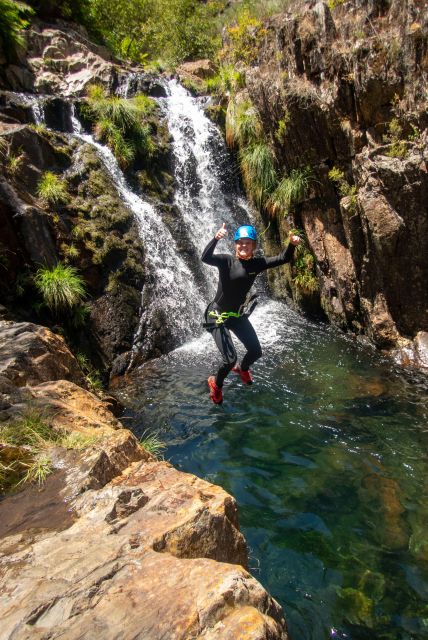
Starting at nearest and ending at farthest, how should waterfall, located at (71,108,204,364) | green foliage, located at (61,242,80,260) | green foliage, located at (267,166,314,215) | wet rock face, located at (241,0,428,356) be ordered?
wet rock face, located at (241,0,428,356) < green foliage, located at (61,242,80,260) < green foliage, located at (267,166,314,215) < waterfall, located at (71,108,204,364)

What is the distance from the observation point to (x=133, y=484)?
8.45ft

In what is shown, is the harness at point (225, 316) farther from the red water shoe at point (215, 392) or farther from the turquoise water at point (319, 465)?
the turquoise water at point (319, 465)

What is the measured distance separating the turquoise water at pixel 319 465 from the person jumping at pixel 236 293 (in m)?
0.96

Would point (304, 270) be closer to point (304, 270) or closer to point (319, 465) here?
point (304, 270)

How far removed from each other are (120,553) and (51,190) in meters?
7.51

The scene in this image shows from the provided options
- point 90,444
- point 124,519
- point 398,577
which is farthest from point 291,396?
point 124,519

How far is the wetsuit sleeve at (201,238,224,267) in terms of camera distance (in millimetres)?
4570

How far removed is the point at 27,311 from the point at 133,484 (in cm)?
496

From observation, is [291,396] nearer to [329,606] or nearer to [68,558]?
[329,606]

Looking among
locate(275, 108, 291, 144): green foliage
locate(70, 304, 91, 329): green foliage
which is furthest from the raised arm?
locate(275, 108, 291, 144): green foliage

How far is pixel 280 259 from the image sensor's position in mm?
4820

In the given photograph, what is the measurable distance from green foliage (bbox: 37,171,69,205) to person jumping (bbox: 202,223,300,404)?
15.2 feet

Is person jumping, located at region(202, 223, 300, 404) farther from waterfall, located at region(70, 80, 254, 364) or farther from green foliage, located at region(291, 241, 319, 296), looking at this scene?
green foliage, located at region(291, 241, 319, 296)

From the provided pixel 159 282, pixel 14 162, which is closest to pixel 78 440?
pixel 159 282
